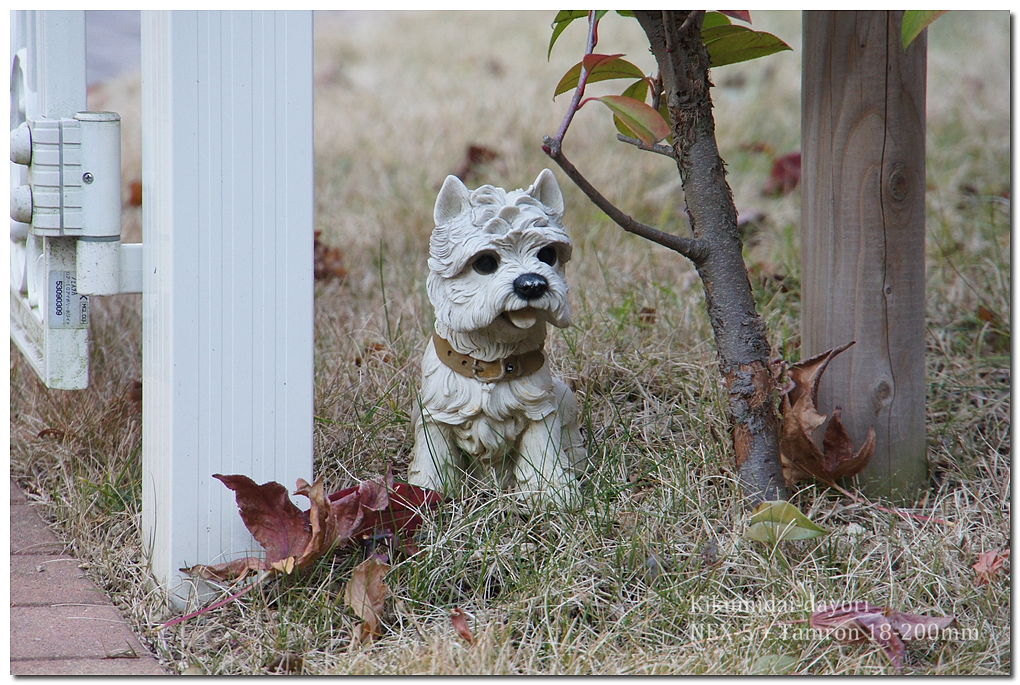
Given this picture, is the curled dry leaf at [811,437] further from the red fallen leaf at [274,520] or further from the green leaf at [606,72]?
the red fallen leaf at [274,520]

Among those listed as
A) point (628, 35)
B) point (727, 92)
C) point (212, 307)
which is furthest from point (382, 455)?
point (628, 35)

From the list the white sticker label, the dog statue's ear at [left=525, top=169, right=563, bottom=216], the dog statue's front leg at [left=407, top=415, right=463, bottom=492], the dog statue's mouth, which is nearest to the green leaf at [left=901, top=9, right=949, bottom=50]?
the dog statue's ear at [left=525, top=169, right=563, bottom=216]

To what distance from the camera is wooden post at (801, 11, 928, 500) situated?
2.45 meters

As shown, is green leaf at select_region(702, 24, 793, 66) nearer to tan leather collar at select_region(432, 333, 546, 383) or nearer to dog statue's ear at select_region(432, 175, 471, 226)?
dog statue's ear at select_region(432, 175, 471, 226)

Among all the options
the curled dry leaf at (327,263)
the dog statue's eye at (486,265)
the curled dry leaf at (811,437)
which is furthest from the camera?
the curled dry leaf at (327,263)

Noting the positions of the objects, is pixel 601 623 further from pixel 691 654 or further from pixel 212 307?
pixel 212 307

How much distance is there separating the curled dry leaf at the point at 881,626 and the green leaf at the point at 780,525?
0.59 feet

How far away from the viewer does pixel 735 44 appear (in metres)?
2.33

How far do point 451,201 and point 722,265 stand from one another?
60 cm

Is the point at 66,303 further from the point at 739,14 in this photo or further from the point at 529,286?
the point at 739,14

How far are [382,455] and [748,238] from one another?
6.60 ft

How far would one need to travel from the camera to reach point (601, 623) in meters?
2.04

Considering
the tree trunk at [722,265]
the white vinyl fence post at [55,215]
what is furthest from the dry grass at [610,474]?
the white vinyl fence post at [55,215]

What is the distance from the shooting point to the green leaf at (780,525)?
2123 millimetres
